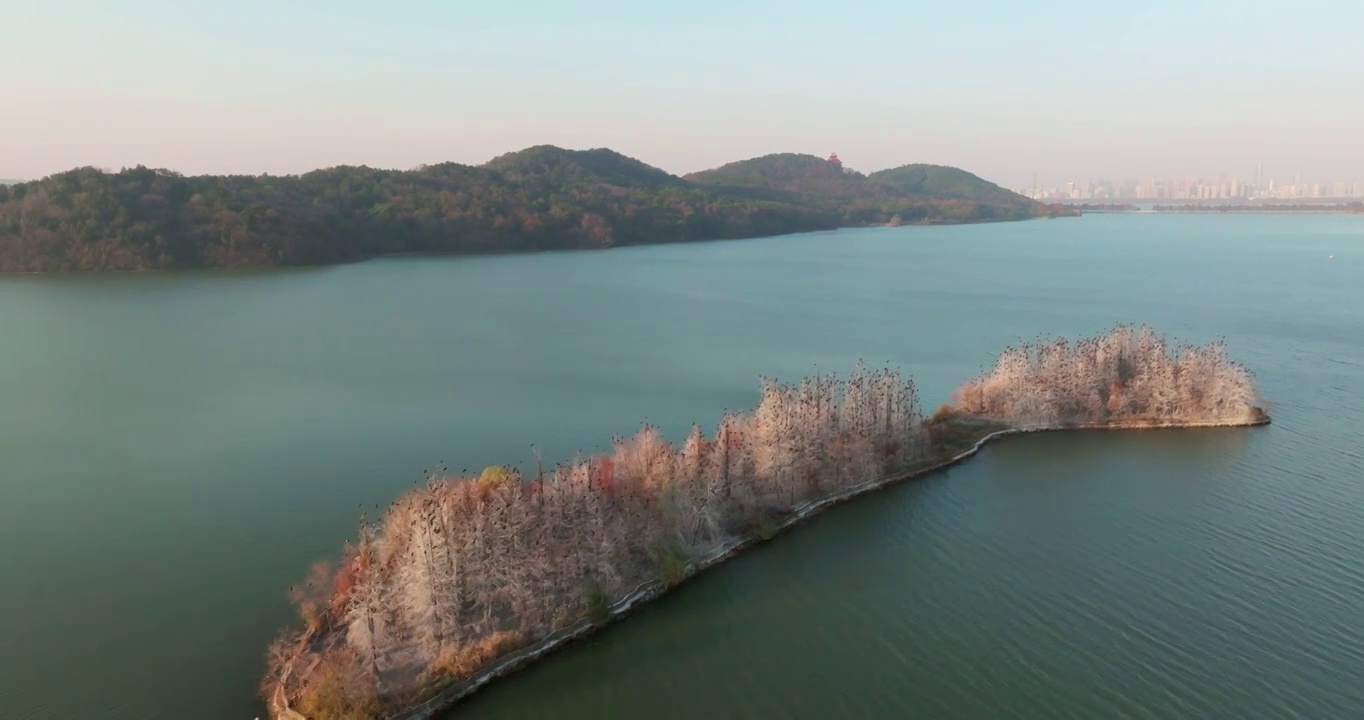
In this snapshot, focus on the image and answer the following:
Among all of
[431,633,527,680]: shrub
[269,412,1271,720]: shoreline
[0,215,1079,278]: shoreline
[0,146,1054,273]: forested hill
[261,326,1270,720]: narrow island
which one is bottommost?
[269,412,1271,720]: shoreline

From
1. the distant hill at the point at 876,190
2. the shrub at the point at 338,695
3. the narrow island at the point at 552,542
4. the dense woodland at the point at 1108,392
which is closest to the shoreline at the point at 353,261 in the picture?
the distant hill at the point at 876,190

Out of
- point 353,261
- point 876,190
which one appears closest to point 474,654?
point 353,261

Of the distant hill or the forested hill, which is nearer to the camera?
the forested hill

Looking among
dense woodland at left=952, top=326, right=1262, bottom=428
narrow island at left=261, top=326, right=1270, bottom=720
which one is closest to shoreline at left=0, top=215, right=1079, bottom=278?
narrow island at left=261, top=326, right=1270, bottom=720

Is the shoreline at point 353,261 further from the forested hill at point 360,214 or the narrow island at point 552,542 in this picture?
the narrow island at point 552,542

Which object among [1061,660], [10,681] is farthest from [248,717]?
[1061,660]

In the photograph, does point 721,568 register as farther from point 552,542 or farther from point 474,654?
point 474,654

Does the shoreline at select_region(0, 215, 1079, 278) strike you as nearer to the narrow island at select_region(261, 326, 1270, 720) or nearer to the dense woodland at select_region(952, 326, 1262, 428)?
the narrow island at select_region(261, 326, 1270, 720)

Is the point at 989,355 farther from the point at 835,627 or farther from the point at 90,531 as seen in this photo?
the point at 90,531
